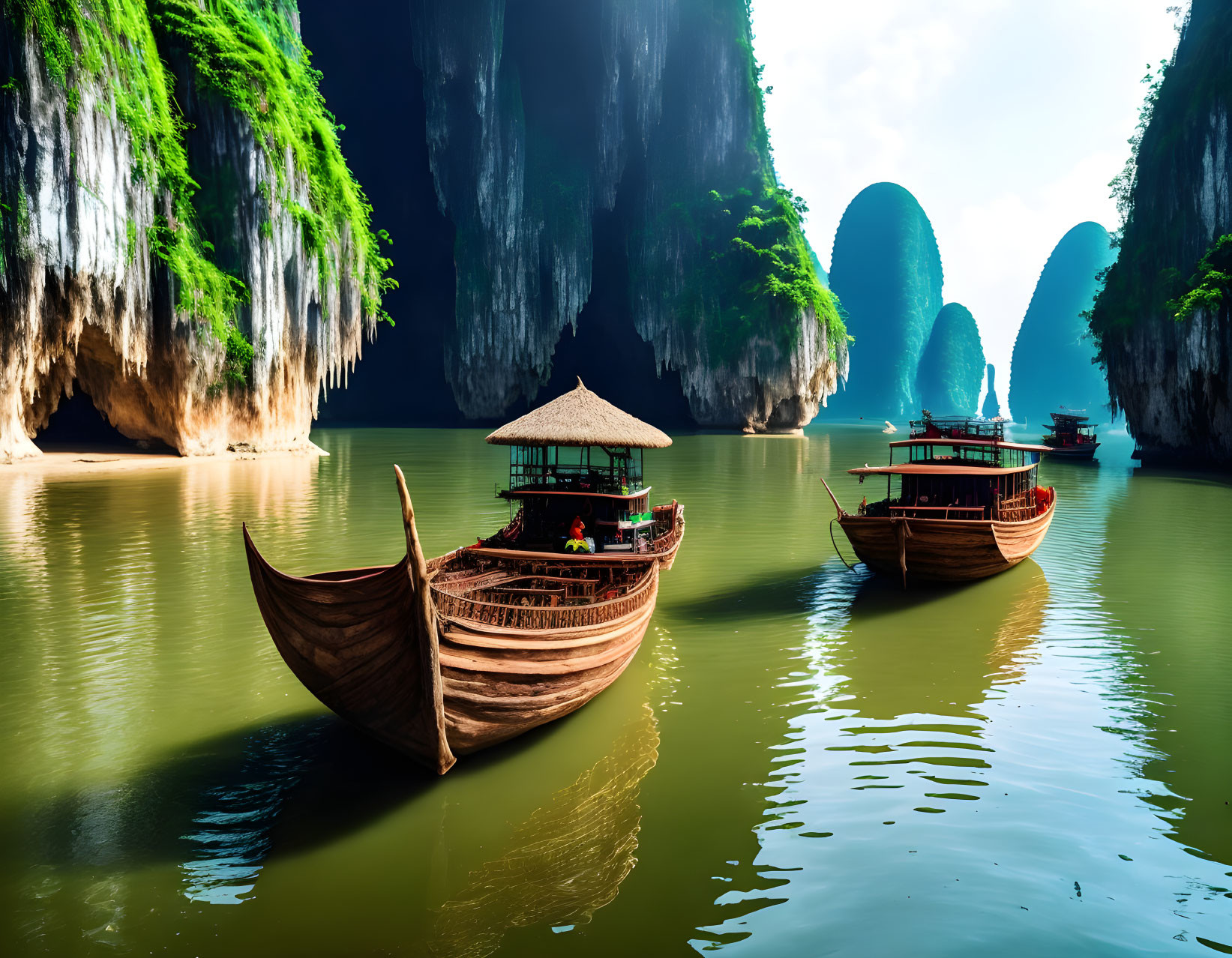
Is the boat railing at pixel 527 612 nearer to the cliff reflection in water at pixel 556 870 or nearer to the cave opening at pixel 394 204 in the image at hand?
the cliff reflection in water at pixel 556 870

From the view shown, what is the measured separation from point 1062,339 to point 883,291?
4155cm

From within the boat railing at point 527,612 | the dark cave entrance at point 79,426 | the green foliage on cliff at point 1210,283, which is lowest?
the boat railing at point 527,612

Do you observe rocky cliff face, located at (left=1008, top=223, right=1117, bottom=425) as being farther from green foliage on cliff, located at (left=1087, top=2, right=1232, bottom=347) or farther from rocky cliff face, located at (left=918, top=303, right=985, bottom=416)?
green foliage on cliff, located at (left=1087, top=2, right=1232, bottom=347)

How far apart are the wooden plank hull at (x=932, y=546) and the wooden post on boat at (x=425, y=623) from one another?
926 cm

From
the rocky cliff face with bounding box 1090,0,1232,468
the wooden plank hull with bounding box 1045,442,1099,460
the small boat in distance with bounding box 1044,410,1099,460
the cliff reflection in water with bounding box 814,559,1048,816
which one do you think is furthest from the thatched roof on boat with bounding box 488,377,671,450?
the wooden plank hull with bounding box 1045,442,1099,460

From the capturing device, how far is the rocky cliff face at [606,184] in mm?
58750

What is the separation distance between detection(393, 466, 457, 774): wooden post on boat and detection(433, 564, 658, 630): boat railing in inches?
15.9

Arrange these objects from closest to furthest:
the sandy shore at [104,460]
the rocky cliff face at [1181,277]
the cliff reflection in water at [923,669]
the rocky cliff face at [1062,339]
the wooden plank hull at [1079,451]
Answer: the cliff reflection in water at [923,669] → the sandy shore at [104,460] → the rocky cliff face at [1181,277] → the wooden plank hull at [1079,451] → the rocky cliff face at [1062,339]

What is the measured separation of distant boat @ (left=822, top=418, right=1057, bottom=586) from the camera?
13.3 m

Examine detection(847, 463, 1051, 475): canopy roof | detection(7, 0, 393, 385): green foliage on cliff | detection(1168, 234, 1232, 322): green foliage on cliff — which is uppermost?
detection(7, 0, 393, 385): green foliage on cliff

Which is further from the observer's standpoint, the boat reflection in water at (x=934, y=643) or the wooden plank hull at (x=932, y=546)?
the wooden plank hull at (x=932, y=546)

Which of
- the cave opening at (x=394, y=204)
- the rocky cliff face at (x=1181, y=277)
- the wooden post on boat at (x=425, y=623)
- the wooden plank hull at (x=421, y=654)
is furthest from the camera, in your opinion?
the cave opening at (x=394, y=204)

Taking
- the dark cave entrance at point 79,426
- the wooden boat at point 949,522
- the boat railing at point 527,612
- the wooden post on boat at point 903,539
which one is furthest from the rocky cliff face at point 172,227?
the wooden post on boat at point 903,539

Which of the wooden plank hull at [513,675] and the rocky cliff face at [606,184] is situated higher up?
the rocky cliff face at [606,184]
